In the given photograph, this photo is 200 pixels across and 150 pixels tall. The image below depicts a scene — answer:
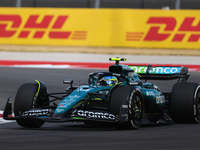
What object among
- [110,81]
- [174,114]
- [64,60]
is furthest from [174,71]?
[64,60]

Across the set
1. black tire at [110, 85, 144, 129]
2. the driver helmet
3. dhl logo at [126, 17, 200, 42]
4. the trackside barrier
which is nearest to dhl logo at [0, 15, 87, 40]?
the trackside barrier

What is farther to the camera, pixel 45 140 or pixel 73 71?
pixel 73 71

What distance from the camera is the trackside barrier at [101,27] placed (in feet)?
76.2

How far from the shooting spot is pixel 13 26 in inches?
950

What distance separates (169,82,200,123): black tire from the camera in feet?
31.2

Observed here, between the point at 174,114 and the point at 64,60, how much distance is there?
1327 cm

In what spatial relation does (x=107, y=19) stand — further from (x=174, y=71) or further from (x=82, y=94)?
(x=82, y=94)

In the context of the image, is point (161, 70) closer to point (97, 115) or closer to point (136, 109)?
point (136, 109)

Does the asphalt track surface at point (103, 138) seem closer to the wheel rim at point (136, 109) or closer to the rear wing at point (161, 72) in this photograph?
the wheel rim at point (136, 109)

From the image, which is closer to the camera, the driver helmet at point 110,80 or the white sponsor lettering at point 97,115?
the white sponsor lettering at point 97,115

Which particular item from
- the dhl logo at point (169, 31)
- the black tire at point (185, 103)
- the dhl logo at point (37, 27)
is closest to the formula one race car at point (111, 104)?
the black tire at point (185, 103)

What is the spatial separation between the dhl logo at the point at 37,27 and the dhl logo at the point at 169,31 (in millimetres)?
2648

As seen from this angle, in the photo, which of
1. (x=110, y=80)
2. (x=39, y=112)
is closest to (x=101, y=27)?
(x=110, y=80)

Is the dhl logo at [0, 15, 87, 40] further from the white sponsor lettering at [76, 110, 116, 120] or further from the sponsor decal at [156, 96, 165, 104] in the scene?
the white sponsor lettering at [76, 110, 116, 120]
